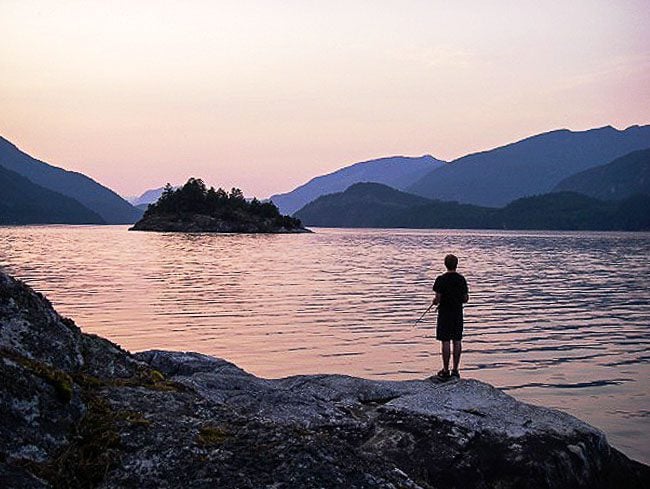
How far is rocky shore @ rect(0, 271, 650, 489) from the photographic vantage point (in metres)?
5.53

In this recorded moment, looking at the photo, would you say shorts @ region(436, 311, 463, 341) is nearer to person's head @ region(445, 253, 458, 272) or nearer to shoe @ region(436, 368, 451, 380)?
shoe @ region(436, 368, 451, 380)

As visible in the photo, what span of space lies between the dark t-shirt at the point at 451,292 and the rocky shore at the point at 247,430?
112 inches

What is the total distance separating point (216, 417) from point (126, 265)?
210ft

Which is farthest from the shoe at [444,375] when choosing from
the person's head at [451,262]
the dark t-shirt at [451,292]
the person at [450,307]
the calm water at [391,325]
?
the calm water at [391,325]

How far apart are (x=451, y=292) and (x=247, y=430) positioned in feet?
30.6

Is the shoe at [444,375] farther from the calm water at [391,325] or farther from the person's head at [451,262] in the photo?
the calm water at [391,325]

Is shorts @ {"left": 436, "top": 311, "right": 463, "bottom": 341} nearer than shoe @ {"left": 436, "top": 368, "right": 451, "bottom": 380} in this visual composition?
No

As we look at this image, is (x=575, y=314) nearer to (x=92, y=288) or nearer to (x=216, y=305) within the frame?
(x=216, y=305)

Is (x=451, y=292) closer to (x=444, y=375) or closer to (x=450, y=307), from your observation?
(x=450, y=307)

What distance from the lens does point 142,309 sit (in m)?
34.8

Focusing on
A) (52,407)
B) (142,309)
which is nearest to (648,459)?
(52,407)

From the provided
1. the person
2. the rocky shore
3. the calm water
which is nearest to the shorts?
the person

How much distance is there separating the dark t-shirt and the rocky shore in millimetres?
2855

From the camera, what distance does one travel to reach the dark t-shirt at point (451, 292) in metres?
14.9
